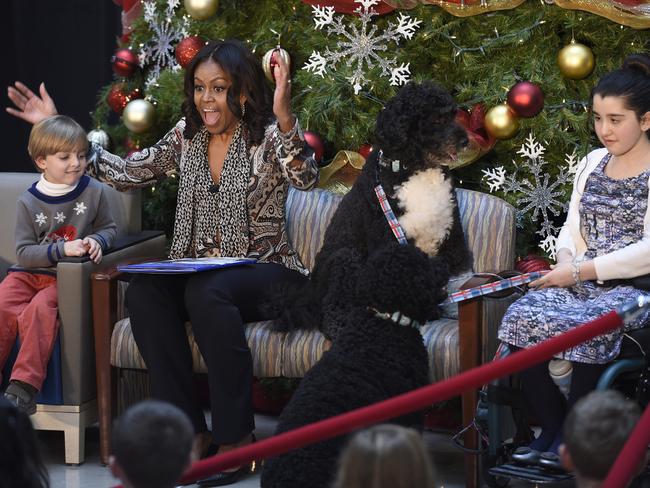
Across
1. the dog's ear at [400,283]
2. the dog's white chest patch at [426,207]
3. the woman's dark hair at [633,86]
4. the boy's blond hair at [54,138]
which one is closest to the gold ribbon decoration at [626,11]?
the woman's dark hair at [633,86]

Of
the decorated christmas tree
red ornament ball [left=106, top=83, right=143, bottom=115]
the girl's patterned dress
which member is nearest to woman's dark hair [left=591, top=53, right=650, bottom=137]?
the girl's patterned dress

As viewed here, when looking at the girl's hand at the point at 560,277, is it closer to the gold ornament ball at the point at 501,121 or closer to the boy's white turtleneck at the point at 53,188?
the gold ornament ball at the point at 501,121

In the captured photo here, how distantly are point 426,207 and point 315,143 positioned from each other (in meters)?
1.01

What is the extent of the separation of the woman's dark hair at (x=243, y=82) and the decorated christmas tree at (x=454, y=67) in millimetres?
213

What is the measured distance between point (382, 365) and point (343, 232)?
2.40 feet

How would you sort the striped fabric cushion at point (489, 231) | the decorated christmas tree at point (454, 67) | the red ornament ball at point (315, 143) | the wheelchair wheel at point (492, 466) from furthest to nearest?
the red ornament ball at point (315, 143) < the decorated christmas tree at point (454, 67) < the striped fabric cushion at point (489, 231) < the wheelchair wheel at point (492, 466)

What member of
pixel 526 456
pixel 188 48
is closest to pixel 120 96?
pixel 188 48

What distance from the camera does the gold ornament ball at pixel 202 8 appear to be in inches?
196

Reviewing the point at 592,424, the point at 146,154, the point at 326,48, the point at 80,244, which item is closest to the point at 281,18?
the point at 326,48

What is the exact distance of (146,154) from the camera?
454 centimetres

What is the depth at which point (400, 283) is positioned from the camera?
331cm

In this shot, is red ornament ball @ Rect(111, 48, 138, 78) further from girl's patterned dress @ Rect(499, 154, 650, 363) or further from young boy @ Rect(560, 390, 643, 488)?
young boy @ Rect(560, 390, 643, 488)

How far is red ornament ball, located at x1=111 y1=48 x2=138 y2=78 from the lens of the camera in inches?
206

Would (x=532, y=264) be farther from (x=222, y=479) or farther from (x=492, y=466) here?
(x=222, y=479)
